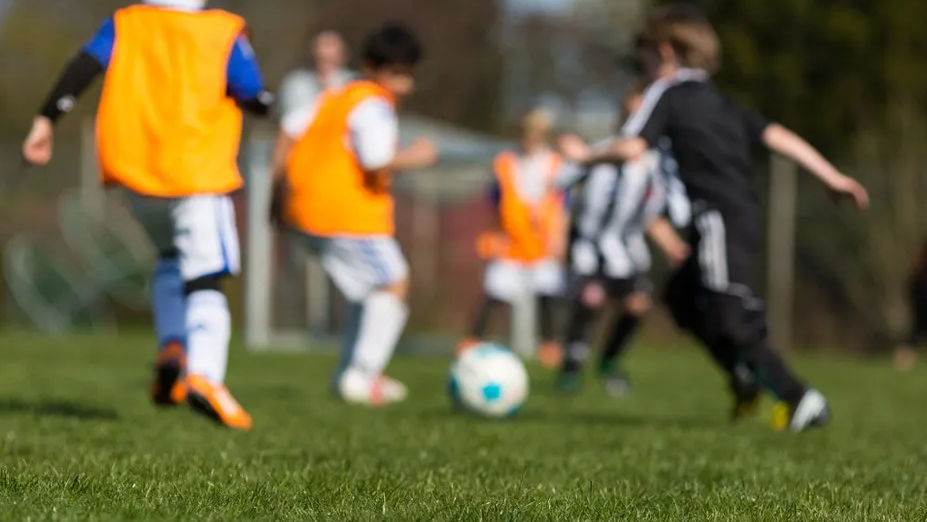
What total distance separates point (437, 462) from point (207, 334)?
1259 millimetres

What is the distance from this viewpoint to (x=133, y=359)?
1273cm

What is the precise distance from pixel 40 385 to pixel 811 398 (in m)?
4.61

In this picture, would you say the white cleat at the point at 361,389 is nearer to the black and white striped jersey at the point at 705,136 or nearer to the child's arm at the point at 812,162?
the black and white striped jersey at the point at 705,136

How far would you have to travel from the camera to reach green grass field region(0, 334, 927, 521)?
3865 millimetres

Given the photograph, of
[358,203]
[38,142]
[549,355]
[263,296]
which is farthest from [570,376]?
[263,296]

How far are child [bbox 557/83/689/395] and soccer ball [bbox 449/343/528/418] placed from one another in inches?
108

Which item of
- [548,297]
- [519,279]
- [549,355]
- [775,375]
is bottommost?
[549,355]

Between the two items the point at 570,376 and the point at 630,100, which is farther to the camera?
the point at 570,376

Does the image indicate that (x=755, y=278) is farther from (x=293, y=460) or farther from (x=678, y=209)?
(x=293, y=460)

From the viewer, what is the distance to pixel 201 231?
19.4ft

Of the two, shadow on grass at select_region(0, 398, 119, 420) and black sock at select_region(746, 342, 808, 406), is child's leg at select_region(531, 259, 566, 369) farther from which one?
black sock at select_region(746, 342, 808, 406)

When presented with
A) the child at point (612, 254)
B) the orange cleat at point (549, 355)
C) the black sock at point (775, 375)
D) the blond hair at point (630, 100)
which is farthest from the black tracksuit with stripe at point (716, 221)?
the orange cleat at point (549, 355)

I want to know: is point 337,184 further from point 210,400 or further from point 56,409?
point 210,400

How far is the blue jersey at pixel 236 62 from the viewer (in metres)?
5.93
